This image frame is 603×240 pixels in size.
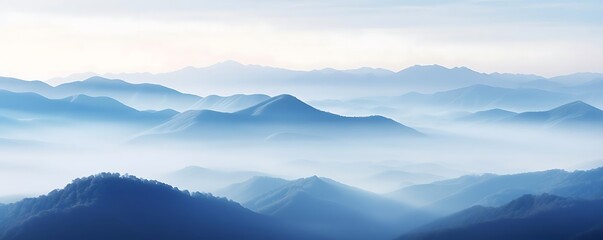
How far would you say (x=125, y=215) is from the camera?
416ft

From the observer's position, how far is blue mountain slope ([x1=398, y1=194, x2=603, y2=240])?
128625 mm

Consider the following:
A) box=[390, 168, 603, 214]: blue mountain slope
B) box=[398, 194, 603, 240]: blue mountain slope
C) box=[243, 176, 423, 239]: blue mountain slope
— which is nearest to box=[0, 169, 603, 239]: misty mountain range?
box=[398, 194, 603, 240]: blue mountain slope

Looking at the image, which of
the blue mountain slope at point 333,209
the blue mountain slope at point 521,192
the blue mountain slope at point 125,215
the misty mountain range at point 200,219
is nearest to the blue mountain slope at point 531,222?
the misty mountain range at point 200,219

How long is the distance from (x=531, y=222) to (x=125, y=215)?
5573 centimetres

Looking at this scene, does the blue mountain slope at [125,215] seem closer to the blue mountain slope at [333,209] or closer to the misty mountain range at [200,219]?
the misty mountain range at [200,219]

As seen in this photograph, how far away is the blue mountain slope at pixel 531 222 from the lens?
129m

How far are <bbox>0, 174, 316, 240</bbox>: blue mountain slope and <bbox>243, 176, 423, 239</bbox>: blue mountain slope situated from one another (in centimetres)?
1743

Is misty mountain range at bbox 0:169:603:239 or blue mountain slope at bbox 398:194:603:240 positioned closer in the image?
misty mountain range at bbox 0:169:603:239

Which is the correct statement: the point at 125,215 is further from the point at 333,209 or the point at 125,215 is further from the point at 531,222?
the point at 531,222

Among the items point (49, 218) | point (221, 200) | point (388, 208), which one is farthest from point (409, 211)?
point (49, 218)

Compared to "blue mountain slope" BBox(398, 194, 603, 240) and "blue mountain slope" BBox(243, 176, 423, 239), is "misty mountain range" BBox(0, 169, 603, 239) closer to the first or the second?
"blue mountain slope" BBox(398, 194, 603, 240)

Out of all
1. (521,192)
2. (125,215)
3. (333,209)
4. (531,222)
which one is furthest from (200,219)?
(521,192)

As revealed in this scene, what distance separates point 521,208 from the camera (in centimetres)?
14100

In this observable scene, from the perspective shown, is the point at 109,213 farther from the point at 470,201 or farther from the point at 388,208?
the point at 470,201
